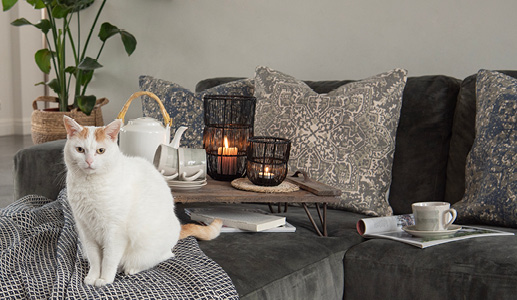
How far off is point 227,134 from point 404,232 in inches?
25.9

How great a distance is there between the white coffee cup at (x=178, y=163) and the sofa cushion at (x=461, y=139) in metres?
0.98

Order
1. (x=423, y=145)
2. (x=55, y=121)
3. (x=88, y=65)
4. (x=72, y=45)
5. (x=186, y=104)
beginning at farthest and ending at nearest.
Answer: (x=55, y=121), (x=72, y=45), (x=88, y=65), (x=186, y=104), (x=423, y=145)

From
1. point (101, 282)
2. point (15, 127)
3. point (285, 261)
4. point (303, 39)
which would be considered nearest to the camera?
point (101, 282)

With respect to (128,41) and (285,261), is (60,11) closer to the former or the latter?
(128,41)

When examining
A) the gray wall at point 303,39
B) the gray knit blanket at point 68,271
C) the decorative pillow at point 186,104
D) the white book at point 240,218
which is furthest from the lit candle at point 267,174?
the gray wall at point 303,39

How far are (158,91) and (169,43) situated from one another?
136 centimetres

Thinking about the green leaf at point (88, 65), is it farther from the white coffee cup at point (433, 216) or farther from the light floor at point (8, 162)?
the white coffee cup at point (433, 216)

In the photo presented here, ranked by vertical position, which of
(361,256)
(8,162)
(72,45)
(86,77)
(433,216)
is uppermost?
(72,45)

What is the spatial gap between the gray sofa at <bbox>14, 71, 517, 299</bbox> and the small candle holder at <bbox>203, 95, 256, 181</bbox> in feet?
0.75

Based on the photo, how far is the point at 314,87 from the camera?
2.41 m

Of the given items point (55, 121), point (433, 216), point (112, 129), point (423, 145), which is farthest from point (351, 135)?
point (55, 121)

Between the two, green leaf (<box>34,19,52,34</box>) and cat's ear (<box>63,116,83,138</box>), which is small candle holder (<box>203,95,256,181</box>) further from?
green leaf (<box>34,19,52,34</box>)

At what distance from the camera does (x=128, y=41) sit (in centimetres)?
369

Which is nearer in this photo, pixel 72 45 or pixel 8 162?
pixel 72 45
